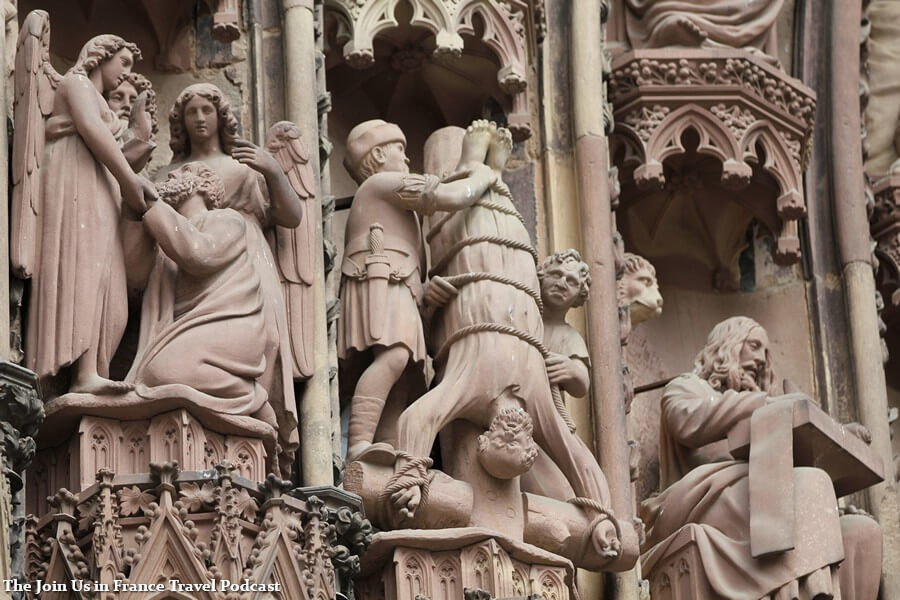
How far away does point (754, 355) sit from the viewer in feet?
48.0

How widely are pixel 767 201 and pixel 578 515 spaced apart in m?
2.66

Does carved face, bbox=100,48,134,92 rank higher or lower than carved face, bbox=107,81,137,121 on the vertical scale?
higher

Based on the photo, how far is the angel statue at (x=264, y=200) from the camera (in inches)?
508

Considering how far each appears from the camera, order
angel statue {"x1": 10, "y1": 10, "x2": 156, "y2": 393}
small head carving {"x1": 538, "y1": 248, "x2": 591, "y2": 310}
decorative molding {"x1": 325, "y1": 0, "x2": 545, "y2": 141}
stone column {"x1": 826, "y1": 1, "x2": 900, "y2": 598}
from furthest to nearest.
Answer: stone column {"x1": 826, "y1": 1, "x2": 900, "y2": 598}
decorative molding {"x1": 325, "y1": 0, "x2": 545, "y2": 141}
small head carving {"x1": 538, "y1": 248, "x2": 591, "y2": 310}
angel statue {"x1": 10, "y1": 10, "x2": 156, "y2": 393}

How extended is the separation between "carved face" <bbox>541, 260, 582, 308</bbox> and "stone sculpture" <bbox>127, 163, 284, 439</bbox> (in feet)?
4.94

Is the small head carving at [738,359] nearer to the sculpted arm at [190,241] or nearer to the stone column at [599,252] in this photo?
the stone column at [599,252]

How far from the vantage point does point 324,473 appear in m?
12.8

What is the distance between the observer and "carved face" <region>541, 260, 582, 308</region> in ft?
45.5

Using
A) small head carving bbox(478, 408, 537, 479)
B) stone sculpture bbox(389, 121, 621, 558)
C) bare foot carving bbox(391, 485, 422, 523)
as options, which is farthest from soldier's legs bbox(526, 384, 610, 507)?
bare foot carving bbox(391, 485, 422, 523)

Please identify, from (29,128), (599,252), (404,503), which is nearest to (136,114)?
(29,128)

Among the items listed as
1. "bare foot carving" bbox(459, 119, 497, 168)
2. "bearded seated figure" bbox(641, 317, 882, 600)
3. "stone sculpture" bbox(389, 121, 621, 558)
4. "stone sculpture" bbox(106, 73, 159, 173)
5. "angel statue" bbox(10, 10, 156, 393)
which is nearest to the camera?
"angel statue" bbox(10, 10, 156, 393)

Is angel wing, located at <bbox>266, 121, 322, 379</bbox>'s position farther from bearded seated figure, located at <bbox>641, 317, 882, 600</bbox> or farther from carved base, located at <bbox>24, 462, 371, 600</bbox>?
bearded seated figure, located at <bbox>641, 317, 882, 600</bbox>

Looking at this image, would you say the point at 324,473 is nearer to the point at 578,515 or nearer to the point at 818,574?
the point at 578,515

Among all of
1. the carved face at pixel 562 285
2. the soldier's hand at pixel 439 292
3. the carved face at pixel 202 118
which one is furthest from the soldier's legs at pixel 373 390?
the carved face at pixel 202 118
